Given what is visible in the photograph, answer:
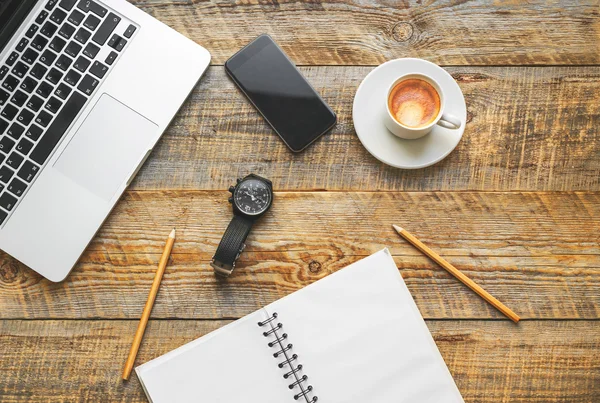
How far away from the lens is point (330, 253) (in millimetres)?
1003

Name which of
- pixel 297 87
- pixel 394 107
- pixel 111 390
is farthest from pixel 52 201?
pixel 394 107

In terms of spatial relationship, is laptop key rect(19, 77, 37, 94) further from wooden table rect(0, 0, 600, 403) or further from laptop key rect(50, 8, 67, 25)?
wooden table rect(0, 0, 600, 403)

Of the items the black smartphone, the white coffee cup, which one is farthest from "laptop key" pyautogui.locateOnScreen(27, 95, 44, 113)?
the white coffee cup

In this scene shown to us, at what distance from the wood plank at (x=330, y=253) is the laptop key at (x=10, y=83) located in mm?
263

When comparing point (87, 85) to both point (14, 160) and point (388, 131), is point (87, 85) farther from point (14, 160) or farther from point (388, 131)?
point (388, 131)

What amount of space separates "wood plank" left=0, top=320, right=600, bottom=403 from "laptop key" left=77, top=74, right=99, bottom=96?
0.40m

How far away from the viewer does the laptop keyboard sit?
938 millimetres

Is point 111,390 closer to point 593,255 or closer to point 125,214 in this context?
point 125,214

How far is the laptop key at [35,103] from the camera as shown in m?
0.95

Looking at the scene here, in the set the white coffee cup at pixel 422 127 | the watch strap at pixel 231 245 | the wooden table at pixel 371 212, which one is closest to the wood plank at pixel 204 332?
the wooden table at pixel 371 212

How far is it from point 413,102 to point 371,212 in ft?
0.67

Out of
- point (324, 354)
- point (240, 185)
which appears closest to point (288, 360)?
point (324, 354)

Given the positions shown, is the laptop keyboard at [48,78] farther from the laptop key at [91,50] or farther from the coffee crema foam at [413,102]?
the coffee crema foam at [413,102]

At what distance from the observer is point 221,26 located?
1.04 meters
